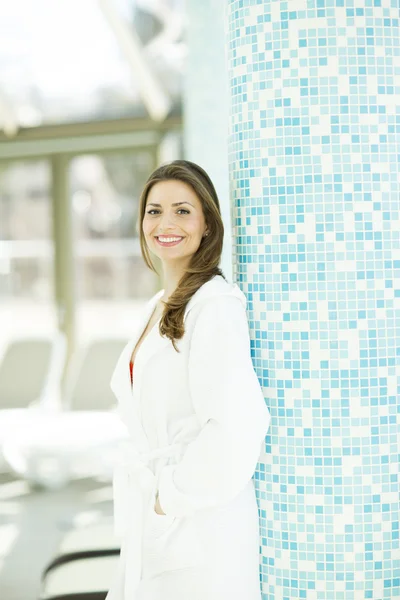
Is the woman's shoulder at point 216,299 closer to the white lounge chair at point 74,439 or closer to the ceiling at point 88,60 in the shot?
the white lounge chair at point 74,439

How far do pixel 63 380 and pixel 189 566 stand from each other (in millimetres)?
5444

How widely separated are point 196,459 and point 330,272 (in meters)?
0.53

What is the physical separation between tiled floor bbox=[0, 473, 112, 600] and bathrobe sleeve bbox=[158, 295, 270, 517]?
208cm

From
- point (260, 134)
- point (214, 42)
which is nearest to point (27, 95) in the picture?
point (214, 42)

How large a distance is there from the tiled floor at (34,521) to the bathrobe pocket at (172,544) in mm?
1882

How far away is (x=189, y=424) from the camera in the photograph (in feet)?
5.95

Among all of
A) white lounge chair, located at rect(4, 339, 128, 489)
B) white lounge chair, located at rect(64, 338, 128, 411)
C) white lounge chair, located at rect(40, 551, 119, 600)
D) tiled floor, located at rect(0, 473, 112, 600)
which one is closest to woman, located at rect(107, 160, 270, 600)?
white lounge chair, located at rect(40, 551, 119, 600)

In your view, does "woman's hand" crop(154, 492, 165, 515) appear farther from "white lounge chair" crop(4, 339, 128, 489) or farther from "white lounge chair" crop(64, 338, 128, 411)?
"white lounge chair" crop(64, 338, 128, 411)

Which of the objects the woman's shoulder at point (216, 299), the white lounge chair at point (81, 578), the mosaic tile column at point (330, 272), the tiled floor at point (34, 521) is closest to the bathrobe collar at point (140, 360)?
the woman's shoulder at point (216, 299)

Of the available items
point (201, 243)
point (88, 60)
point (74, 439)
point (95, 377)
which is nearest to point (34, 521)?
point (74, 439)

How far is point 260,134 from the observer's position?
1.85m

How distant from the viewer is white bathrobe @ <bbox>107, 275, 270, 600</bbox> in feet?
5.61

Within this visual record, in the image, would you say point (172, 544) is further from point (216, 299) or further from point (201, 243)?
point (201, 243)

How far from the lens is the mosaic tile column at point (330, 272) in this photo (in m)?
1.79
